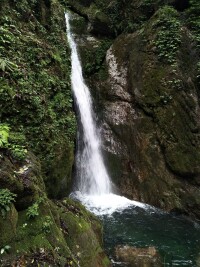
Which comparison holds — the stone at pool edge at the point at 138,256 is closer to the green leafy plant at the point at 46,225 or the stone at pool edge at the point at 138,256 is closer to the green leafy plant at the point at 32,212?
the green leafy plant at the point at 46,225

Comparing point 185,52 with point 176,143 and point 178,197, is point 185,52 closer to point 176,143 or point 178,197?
point 176,143

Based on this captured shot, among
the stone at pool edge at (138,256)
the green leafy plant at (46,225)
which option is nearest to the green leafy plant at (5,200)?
the green leafy plant at (46,225)

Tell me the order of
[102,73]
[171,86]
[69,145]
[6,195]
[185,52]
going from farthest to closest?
[102,73]
[185,52]
[171,86]
[69,145]
[6,195]

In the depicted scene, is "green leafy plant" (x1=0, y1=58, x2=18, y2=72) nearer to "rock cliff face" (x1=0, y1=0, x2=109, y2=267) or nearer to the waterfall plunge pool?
"rock cliff face" (x1=0, y1=0, x2=109, y2=267)

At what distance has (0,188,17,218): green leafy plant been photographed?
491cm

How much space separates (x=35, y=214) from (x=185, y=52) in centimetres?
991

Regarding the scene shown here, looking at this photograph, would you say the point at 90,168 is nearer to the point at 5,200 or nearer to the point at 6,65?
the point at 6,65

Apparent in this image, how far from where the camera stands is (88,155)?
12.6 m

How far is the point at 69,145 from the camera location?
9672 mm

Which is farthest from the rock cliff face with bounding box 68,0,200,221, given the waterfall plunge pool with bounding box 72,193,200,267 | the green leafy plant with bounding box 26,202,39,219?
the green leafy plant with bounding box 26,202,39,219

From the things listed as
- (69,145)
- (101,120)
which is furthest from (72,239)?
(101,120)

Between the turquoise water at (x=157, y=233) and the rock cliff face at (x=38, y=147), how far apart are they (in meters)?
1.24

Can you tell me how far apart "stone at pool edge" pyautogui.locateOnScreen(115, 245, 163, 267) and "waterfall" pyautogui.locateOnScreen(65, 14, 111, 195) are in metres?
4.54

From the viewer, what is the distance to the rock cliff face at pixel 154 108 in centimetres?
1129
